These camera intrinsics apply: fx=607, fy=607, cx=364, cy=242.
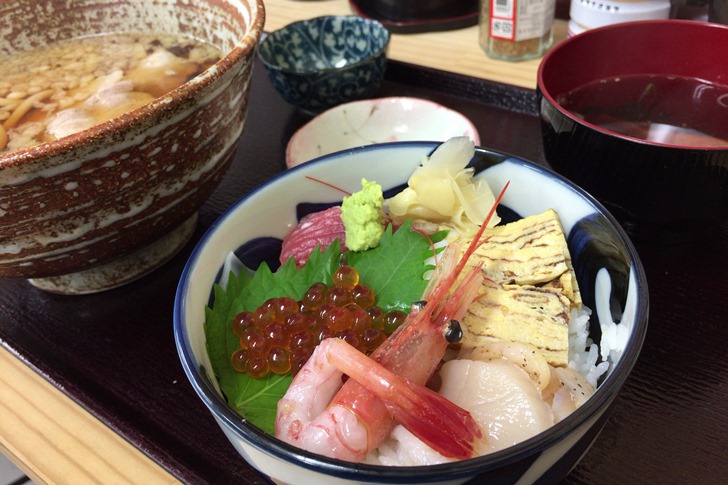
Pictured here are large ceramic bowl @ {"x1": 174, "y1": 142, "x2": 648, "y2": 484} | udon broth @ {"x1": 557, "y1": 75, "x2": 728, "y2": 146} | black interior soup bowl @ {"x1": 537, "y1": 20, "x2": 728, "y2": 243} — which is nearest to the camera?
large ceramic bowl @ {"x1": 174, "y1": 142, "x2": 648, "y2": 484}

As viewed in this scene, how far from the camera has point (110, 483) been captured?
0.83 metres

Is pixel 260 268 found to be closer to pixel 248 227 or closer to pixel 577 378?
pixel 248 227

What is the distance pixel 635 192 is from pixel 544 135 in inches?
7.9

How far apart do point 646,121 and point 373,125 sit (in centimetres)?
A: 61

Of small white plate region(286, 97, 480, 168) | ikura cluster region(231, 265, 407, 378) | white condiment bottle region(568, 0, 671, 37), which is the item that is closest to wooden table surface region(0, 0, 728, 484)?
ikura cluster region(231, 265, 407, 378)

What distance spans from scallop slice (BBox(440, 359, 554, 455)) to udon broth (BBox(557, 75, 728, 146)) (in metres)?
0.61

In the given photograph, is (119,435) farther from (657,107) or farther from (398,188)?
(657,107)

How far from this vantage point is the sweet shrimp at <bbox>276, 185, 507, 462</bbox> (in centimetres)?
66

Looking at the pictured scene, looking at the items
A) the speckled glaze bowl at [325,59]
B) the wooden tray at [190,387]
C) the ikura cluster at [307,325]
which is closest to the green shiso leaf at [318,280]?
the ikura cluster at [307,325]

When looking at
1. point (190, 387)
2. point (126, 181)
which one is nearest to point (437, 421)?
point (190, 387)

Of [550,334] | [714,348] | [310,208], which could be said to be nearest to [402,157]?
[310,208]

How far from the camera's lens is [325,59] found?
179 cm

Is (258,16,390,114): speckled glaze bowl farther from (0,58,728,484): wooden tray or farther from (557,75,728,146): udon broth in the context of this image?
(557,75,728,146): udon broth

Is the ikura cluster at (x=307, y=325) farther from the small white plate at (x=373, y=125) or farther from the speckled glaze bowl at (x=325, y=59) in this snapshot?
the speckled glaze bowl at (x=325, y=59)
